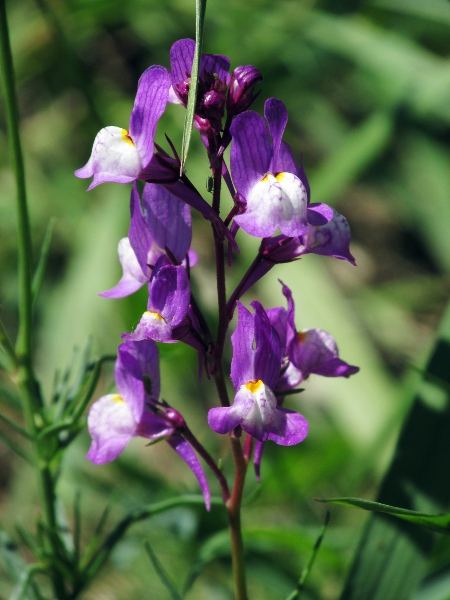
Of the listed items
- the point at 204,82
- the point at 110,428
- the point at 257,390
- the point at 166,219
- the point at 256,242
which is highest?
the point at 204,82

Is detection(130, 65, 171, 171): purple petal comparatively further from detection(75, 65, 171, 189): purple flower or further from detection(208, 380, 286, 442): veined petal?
detection(208, 380, 286, 442): veined petal

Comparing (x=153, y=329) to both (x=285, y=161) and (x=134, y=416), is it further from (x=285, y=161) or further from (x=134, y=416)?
(x=285, y=161)

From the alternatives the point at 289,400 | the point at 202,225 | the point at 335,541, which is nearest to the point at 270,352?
the point at 335,541

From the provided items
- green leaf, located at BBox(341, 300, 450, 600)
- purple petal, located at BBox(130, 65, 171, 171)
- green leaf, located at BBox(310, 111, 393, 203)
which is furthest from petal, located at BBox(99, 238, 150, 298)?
green leaf, located at BBox(310, 111, 393, 203)

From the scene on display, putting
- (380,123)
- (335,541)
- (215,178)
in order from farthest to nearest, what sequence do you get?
(380,123)
(335,541)
(215,178)

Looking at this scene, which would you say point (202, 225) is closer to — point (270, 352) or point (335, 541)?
→ point (335, 541)

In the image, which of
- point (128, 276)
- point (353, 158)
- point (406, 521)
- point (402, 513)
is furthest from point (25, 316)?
point (353, 158)

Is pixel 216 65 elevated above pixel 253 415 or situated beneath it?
elevated above
